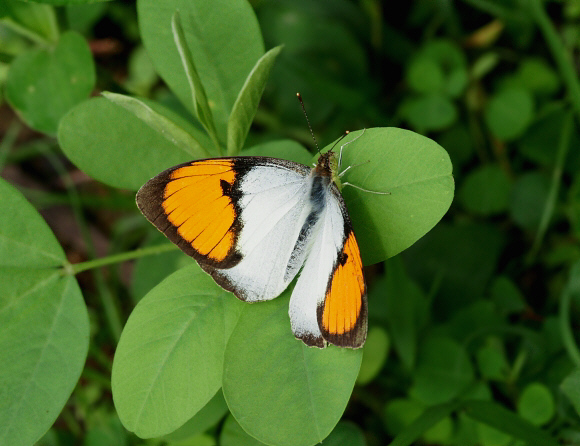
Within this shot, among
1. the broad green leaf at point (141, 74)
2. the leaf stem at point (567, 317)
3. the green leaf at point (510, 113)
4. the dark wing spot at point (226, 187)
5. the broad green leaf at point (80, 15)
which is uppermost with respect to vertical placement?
the broad green leaf at point (80, 15)

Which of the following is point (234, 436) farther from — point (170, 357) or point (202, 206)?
point (202, 206)

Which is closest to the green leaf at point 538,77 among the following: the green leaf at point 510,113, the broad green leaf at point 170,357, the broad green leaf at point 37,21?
the green leaf at point 510,113

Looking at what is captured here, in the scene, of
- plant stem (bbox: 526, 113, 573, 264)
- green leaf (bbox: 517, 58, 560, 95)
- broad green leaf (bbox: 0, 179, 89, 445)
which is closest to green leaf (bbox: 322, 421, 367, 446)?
broad green leaf (bbox: 0, 179, 89, 445)

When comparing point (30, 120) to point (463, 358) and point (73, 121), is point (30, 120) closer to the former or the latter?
point (73, 121)

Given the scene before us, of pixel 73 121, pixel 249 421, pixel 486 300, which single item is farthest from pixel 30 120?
pixel 486 300

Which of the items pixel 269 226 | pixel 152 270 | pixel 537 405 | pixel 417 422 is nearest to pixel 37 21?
pixel 152 270

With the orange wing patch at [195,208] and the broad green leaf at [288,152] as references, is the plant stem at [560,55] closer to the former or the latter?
the broad green leaf at [288,152]
